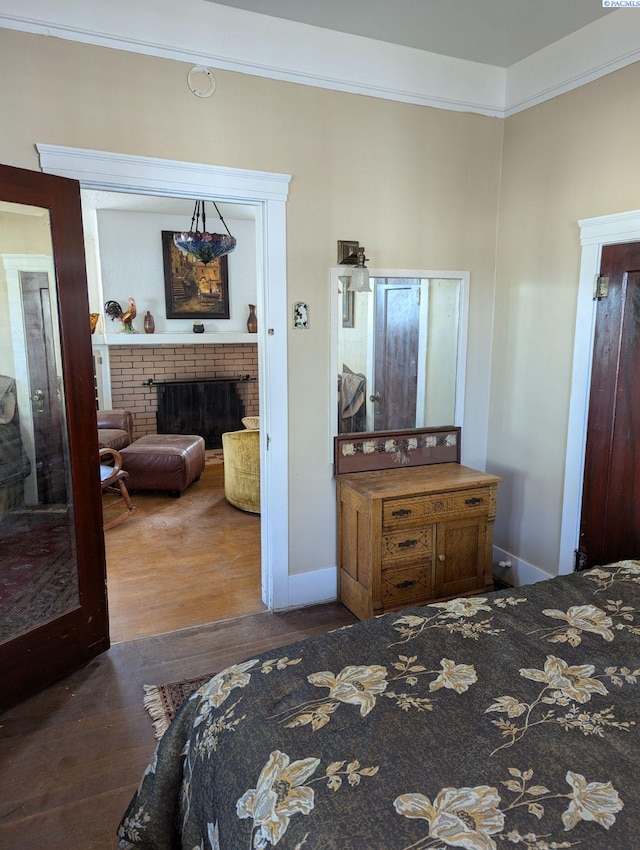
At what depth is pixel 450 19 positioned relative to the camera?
255 cm

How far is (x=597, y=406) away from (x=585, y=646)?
150 cm

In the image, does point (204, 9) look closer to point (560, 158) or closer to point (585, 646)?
point (560, 158)

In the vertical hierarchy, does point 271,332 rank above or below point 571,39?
below

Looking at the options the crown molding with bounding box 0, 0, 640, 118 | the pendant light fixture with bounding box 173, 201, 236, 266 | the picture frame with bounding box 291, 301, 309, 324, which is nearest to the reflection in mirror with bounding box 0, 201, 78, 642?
the crown molding with bounding box 0, 0, 640, 118

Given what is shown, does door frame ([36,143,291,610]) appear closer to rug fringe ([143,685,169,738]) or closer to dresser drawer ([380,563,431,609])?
dresser drawer ([380,563,431,609])

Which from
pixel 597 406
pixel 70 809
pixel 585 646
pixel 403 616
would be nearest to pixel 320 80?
pixel 597 406

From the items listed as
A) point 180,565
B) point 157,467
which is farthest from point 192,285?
point 180,565

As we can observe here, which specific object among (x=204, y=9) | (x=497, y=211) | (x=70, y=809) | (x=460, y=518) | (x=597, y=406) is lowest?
(x=70, y=809)

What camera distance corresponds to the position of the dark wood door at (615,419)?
2.52 meters

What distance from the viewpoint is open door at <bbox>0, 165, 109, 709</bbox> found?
7.45ft

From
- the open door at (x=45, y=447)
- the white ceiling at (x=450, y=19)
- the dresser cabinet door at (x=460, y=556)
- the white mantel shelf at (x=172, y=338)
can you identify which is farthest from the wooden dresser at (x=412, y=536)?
the white mantel shelf at (x=172, y=338)

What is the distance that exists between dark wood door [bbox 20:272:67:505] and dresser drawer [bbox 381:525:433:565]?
1501mm

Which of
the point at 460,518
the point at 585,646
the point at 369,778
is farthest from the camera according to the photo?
the point at 460,518

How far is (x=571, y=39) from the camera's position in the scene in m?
2.67
